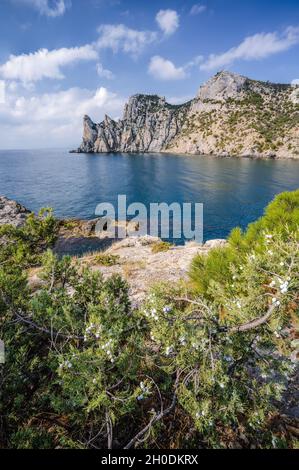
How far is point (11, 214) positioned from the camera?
25.9 m

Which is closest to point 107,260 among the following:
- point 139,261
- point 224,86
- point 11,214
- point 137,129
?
point 139,261

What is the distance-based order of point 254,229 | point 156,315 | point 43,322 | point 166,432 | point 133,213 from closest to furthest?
point 156,315 < point 166,432 < point 43,322 < point 254,229 < point 133,213

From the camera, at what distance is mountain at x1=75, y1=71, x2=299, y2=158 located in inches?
3885

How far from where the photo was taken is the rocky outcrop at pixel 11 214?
80.5 ft

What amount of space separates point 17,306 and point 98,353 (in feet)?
6.07

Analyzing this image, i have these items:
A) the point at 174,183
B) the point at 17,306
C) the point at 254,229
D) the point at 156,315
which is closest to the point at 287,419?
the point at 156,315

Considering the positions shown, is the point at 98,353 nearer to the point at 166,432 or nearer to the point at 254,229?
the point at 166,432

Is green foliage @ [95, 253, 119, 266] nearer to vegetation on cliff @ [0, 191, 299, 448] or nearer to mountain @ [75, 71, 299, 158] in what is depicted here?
vegetation on cliff @ [0, 191, 299, 448]

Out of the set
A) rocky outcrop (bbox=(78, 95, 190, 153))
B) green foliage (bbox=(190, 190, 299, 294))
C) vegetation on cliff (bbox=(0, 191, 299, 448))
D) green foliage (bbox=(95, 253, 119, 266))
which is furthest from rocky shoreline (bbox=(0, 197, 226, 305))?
rocky outcrop (bbox=(78, 95, 190, 153))

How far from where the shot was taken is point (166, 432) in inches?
112

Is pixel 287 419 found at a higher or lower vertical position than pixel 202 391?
lower

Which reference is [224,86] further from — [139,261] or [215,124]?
[139,261]

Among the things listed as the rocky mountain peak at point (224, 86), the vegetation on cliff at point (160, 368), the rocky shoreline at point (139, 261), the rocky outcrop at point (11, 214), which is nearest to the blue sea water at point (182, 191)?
the rocky outcrop at point (11, 214)

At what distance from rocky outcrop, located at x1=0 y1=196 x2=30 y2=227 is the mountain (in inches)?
3625
